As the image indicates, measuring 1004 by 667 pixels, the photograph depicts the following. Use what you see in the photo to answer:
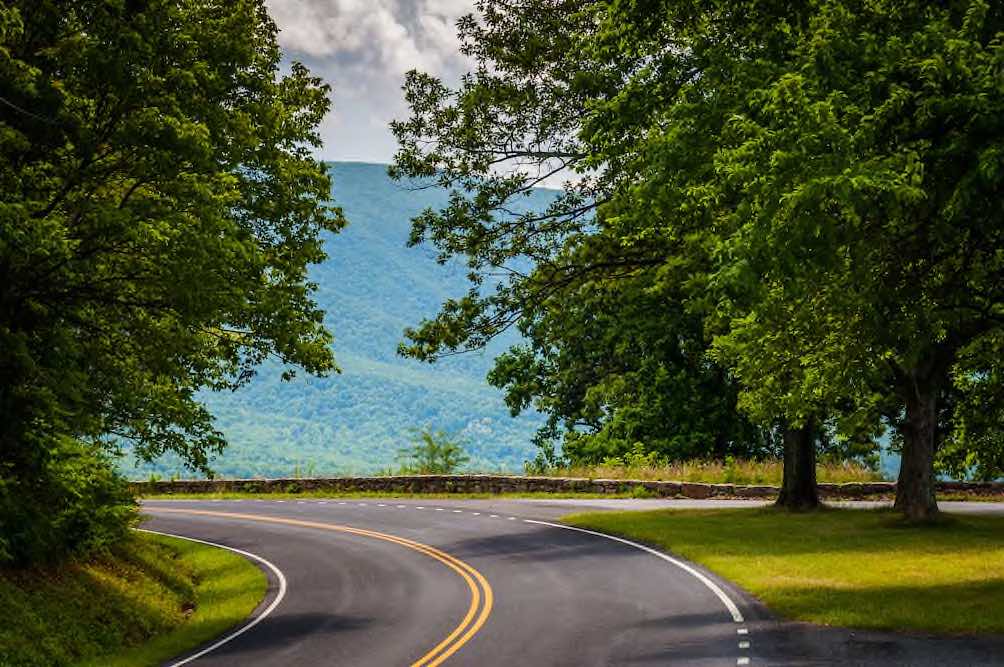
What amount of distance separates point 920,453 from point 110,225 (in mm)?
22057

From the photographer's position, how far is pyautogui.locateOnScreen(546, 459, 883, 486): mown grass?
42094 mm

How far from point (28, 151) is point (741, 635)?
14.2m

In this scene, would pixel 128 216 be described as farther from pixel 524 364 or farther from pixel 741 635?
pixel 524 364

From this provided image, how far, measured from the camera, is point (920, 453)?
98.4 feet

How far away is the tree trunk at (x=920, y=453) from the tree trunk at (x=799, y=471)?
13.6ft

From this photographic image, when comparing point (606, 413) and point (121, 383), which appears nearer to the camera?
point (121, 383)

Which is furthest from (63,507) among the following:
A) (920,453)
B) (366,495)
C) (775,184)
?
(366,495)

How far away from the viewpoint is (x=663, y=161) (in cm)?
1789

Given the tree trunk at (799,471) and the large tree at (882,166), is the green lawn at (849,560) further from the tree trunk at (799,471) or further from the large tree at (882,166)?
the large tree at (882,166)

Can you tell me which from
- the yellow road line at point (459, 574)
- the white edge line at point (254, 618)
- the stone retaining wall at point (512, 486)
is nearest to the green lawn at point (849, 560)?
the yellow road line at point (459, 574)

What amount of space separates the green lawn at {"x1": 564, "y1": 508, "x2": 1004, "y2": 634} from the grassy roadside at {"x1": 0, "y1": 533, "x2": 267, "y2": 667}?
412 inches

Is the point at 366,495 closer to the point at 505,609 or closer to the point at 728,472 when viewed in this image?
the point at 728,472

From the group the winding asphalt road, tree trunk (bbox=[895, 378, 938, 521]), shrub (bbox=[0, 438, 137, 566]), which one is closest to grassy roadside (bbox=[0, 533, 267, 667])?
shrub (bbox=[0, 438, 137, 566])

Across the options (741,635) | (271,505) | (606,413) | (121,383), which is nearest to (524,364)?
(606,413)
